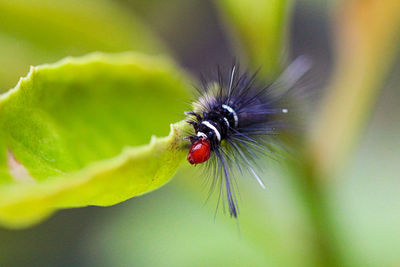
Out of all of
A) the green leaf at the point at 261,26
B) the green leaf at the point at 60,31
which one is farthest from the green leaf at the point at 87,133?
the green leaf at the point at 60,31

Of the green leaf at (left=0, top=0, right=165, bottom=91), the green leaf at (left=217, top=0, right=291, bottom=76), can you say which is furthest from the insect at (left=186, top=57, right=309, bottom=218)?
the green leaf at (left=0, top=0, right=165, bottom=91)

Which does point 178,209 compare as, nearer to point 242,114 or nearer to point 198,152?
point 242,114

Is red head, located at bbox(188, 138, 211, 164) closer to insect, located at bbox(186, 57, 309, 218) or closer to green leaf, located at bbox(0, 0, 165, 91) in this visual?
insect, located at bbox(186, 57, 309, 218)

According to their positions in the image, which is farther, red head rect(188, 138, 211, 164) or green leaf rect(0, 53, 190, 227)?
red head rect(188, 138, 211, 164)

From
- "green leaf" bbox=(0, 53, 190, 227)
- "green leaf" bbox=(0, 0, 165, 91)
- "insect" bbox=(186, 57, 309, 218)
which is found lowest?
"green leaf" bbox=(0, 53, 190, 227)

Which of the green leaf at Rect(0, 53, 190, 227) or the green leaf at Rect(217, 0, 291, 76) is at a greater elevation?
the green leaf at Rect(217, 0, 291, 76)

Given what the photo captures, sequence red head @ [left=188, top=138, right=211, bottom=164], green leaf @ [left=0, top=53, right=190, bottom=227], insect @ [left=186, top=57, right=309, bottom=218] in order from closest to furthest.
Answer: green leaf @ [left=0, top=53, right=190, bottom=227] < red head @ [left=188, top=138, right=211, bottom=164] < insect @ [left=186, top=57, right=309, bottom=218]

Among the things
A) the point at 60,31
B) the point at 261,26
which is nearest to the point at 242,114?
the point at 261,26
